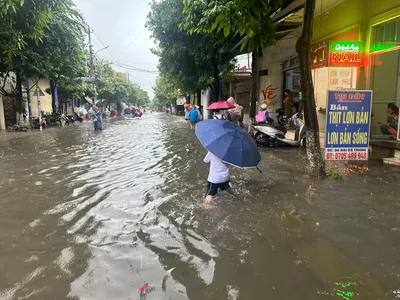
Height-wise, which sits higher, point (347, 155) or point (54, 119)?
point (54, 119)

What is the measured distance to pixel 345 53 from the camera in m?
9.85

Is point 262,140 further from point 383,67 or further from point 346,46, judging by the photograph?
point 383,67

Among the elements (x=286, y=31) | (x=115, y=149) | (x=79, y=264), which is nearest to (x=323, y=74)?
(x=286, y=31)

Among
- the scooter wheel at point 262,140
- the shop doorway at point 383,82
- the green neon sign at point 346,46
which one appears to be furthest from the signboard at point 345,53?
the scooter wheel at point 262,140

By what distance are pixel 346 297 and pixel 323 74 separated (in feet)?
33.9

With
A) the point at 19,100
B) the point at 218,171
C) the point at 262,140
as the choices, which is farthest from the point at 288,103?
the point at 19,100

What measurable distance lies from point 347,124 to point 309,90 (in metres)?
1.13

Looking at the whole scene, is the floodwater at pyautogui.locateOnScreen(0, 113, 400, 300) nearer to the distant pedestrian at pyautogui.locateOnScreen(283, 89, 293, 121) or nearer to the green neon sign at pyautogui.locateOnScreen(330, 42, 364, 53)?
the green neon sign at pyautogui.locateOnScreen(330, 42, 364, 53)

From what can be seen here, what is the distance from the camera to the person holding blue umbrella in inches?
186

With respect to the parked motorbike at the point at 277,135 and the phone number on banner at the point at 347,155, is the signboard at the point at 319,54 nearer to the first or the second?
the parked motorbike at the point at 277,135

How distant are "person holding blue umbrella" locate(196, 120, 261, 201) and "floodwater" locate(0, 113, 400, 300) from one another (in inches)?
19.3

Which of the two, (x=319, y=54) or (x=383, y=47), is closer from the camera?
(x=383, y=47)

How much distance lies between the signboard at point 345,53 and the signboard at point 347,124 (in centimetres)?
324

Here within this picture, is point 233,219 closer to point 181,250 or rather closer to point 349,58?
point 181,250
